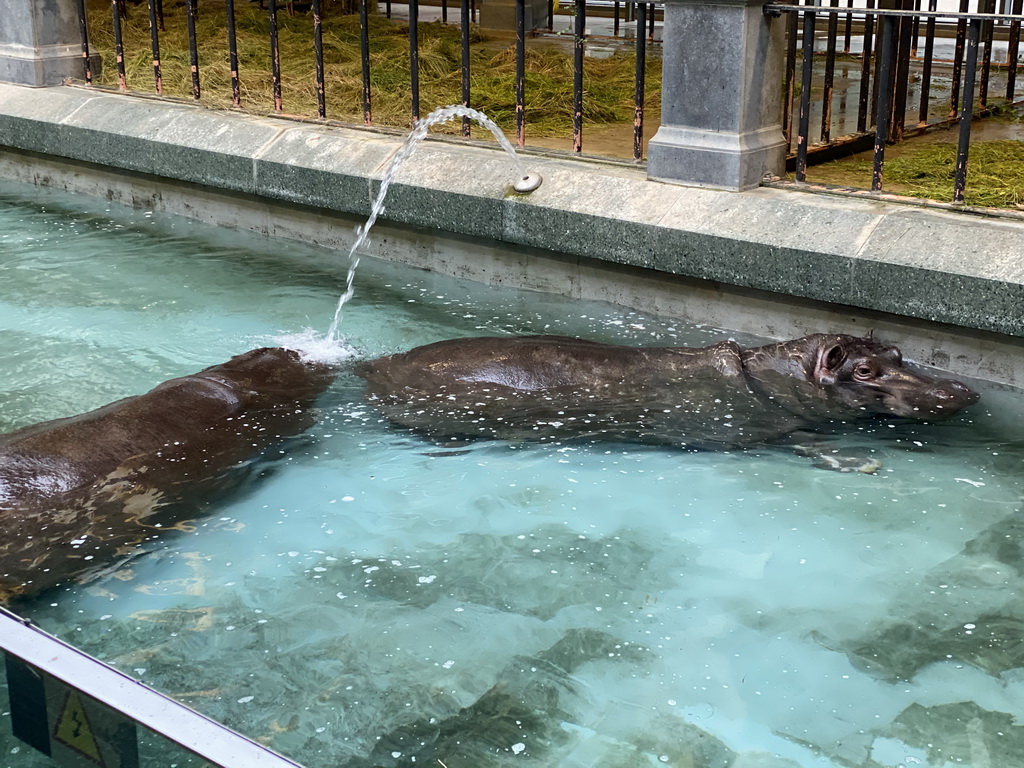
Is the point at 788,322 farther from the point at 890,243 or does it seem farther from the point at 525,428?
the point at 525,428

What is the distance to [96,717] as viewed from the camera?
205 centimetres

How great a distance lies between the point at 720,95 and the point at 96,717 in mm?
5407

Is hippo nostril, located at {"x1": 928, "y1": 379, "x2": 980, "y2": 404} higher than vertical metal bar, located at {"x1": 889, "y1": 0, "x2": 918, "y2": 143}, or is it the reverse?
vertical metal bar, located at {"x1": 889, "y1": 0, "x2": 918, "y2": 143}

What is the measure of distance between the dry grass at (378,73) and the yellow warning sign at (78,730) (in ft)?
23.0

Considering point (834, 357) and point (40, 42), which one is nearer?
point (834, 357)


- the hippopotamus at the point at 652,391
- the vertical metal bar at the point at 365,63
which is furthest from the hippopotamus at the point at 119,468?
the vertical metal bar at the point at 365,63

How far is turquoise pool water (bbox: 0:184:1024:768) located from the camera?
11.3 feet

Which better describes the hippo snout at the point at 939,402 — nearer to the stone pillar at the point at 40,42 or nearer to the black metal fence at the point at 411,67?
the black metal fence at the point at 411,67

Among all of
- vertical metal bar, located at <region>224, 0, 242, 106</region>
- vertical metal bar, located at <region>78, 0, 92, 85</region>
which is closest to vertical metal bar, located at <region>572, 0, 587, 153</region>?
vertical metal bar, located at <region>224, 0, 242, 106</region>

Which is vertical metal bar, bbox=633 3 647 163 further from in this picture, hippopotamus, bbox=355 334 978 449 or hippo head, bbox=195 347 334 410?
hippo head, bbox=195 347 334 410

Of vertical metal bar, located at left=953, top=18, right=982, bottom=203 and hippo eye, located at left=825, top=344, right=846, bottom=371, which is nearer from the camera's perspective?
hippo eye, located at left=825, top=344, right=846, bottom=371

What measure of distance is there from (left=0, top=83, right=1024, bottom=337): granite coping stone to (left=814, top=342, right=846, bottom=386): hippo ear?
555mm

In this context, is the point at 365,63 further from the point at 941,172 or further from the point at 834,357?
the point at 834,357

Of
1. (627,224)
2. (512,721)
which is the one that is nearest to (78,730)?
(512,721)
